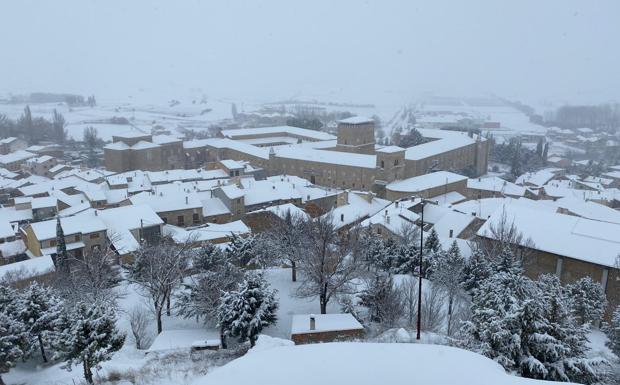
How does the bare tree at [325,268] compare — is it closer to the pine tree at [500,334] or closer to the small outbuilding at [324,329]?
the small outbuilding at [324,329]

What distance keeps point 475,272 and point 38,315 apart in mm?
18264

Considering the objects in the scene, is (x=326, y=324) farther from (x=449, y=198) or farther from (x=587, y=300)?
(x=449, y=198)

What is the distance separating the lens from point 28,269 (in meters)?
23.4

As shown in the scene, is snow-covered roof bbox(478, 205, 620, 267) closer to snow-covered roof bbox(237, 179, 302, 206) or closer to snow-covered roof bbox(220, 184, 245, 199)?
snow-covered roof bbox(237, 179, 302, 206)

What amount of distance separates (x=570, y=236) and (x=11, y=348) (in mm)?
24716

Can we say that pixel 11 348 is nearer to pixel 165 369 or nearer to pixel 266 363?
pixel 165 369

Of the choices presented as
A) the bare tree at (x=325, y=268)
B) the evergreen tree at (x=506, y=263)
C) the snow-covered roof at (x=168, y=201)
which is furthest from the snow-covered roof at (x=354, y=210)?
the evergreen tree at (x=506, y=263)

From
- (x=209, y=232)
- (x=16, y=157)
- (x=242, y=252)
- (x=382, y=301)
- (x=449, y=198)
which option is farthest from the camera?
(x=16, y=157)

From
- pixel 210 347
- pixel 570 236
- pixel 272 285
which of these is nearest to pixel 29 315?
pixel 210 347

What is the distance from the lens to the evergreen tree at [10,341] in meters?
13.8

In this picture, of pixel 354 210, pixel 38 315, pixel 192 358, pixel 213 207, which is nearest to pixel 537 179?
pixel 354 210

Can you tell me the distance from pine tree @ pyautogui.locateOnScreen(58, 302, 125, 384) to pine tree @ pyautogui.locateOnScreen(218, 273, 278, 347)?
13.3 ft

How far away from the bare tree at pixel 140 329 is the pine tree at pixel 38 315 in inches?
102

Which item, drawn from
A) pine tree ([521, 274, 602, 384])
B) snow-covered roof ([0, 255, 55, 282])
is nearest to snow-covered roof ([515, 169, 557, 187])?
pine tree ([521, 274, 602, 384])
